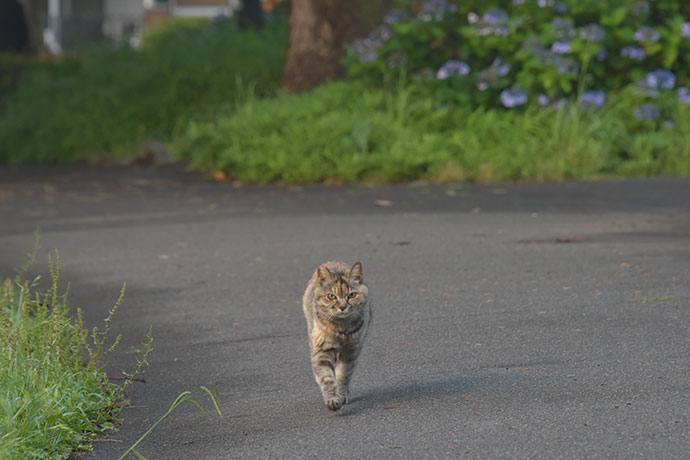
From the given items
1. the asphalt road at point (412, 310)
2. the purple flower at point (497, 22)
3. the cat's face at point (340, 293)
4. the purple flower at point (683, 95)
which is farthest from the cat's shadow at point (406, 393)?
the purple flower at point (683, 95)

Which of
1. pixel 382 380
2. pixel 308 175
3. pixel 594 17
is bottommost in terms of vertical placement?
pixel 308 175

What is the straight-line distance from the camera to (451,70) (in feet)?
49.3

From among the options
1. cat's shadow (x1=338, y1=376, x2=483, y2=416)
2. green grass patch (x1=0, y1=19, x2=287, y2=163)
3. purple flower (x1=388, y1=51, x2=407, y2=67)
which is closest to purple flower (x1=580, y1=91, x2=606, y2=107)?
purple flower (x1=388, y1=51, x2=407, y2=67)

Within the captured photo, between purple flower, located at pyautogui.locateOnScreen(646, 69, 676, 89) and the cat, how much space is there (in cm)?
1006

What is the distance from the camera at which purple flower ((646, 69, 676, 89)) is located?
1436 centimetres

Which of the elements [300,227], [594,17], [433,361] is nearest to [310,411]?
[433,361]

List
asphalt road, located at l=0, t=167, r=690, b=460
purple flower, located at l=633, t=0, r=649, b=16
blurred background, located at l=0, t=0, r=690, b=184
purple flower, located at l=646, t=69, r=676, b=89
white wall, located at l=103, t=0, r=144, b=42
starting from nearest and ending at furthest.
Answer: asphalt road, located at l=0, t=167, r=690, b=460
blurred background, located at l=0, t=0, r=690, b=184
purple flower, located at l=646, t=69, r=676, b=89
purple flower, located at l=633, t=0, r=649, b=16
white wall, located at l=103, t=0, r=144, b=42

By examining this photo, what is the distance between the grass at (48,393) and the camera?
185 inches

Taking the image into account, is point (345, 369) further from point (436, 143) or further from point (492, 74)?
point (492, 74)

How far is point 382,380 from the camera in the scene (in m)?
5.71

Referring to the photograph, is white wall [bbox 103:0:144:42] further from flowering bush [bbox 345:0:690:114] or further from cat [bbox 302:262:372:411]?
cat [bbox 302:262:372:411]

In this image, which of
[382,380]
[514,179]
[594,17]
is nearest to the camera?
[382,380]

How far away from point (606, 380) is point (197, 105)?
12.9 metres

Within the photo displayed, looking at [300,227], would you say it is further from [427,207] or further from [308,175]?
[308,175]
